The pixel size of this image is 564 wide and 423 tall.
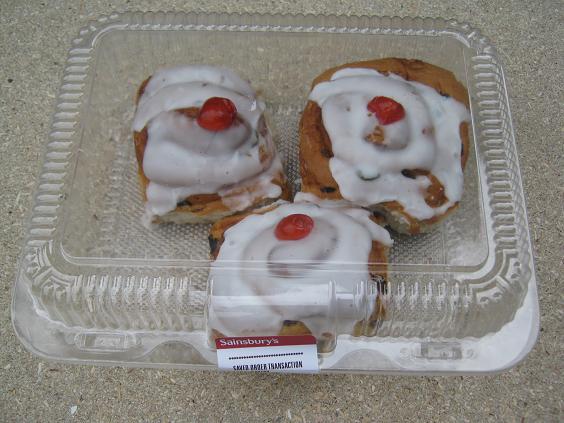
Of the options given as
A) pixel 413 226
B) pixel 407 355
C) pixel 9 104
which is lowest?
pixel 9 104

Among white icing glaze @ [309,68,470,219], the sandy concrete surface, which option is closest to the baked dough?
white icing glaze @ [309,68,470,219]

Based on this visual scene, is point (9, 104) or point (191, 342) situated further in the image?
point (9, 104)

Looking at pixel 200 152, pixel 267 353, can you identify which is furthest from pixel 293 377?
pixel 200 152

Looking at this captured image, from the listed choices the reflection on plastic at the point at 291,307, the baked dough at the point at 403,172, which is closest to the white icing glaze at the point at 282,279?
the reflection on plastic at the point at 291,307

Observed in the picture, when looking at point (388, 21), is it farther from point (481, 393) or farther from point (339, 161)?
point (481, 393)

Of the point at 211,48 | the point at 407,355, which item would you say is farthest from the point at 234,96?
the point at 407,355
